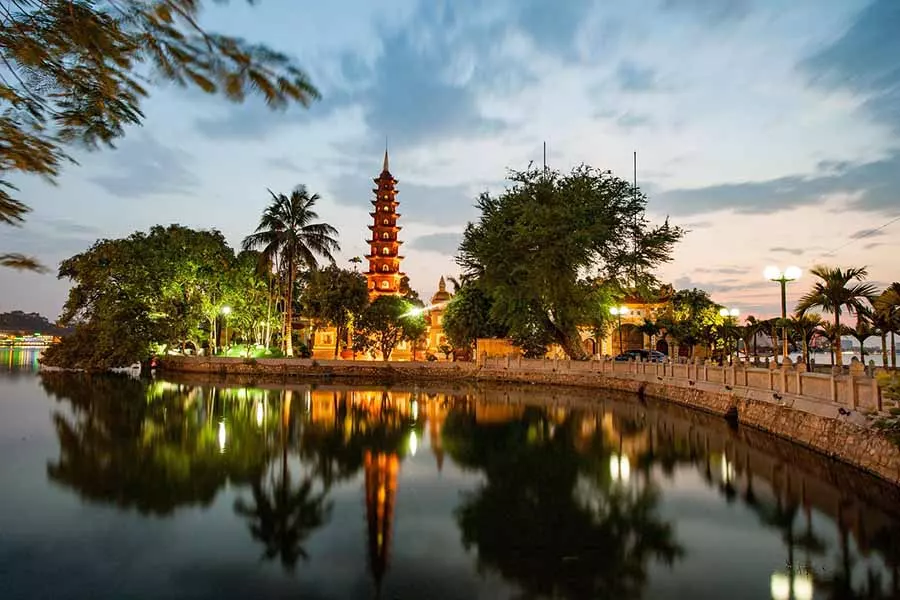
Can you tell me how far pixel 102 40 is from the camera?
169 inches

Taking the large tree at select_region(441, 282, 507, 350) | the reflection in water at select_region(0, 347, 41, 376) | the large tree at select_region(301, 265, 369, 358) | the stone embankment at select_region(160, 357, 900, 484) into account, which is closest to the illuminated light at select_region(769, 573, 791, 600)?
the stone embankment at select_region(160, 357, 900, 484)

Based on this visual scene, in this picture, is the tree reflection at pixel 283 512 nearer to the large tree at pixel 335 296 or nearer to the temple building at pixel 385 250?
Answer: the large tree at pixel 335 296

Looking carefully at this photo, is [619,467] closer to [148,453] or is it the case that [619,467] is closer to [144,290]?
[148,453]

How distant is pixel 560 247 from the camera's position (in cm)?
3488

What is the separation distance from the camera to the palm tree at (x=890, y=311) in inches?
639

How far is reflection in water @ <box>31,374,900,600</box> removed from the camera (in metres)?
8.23

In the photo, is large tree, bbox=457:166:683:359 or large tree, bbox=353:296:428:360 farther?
large tree, bbox=353:296:428:360

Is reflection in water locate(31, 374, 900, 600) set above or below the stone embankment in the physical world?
below

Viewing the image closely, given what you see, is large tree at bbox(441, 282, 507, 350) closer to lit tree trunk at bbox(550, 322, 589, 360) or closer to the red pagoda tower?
lit tree trunk at bbox(550, 322, 589, 360)

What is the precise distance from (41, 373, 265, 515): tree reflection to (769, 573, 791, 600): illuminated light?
9.12m

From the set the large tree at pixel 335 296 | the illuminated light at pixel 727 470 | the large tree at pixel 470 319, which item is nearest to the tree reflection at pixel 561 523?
the illuminated light at pixel 727 470

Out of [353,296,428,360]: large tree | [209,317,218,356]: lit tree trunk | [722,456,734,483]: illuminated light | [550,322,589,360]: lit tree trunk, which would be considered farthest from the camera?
[353,296,428,360]: large tree

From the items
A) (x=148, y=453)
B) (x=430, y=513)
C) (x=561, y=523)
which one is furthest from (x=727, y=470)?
(x=148, y=453)

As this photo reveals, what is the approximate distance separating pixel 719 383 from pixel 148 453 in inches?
763
